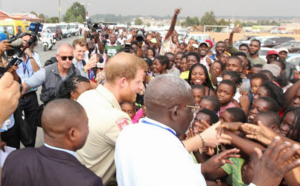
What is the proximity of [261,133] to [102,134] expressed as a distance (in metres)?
1.19

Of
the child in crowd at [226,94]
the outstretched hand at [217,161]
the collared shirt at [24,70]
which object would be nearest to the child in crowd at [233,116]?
the child in crowd at [226,94]

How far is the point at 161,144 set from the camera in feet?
4.36

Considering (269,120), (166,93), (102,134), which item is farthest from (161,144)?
(269,120)

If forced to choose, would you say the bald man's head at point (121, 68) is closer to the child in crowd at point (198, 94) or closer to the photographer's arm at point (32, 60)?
the child in crowd at point (198, 94)

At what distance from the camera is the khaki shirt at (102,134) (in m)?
1.94

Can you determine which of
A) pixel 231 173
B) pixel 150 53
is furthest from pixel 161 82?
pixel 150 53

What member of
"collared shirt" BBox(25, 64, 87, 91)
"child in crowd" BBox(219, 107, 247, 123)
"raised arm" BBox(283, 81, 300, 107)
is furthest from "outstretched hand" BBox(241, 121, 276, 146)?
"collared shirt" BBox(25, 64, 87, 91)

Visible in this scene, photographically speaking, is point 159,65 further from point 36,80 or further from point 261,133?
point 261,133

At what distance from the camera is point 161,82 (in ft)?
5.24

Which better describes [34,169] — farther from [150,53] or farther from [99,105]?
[150,53]

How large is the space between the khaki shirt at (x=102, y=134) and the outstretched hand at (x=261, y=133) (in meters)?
0.93

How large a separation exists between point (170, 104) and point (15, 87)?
84cm

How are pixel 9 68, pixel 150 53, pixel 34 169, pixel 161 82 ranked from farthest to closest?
pixel 150 53 → pixel 9 68 → pixel 161 82 → pixel 34 169

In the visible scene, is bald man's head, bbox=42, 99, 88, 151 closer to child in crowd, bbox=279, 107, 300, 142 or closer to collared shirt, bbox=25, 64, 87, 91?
child in crowd, bbox=279, 107, 300, 142
